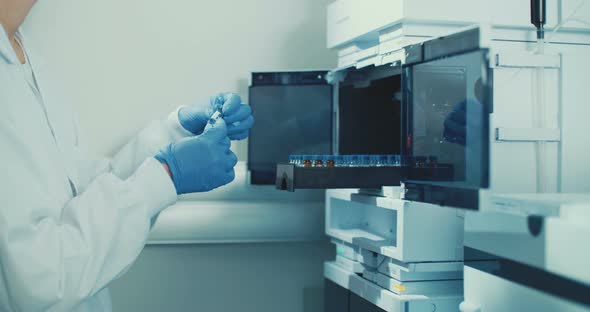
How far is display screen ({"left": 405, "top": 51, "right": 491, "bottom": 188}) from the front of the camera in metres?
0.89

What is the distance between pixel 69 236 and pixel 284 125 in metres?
0.79

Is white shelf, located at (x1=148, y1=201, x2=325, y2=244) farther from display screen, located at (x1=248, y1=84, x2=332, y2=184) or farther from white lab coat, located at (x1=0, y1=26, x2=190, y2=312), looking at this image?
white lab coat, located at (x1=0, y1=26, x2=190, y2=312)

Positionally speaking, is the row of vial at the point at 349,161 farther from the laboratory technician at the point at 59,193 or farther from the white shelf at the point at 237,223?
the white shelf at the point at 237,223

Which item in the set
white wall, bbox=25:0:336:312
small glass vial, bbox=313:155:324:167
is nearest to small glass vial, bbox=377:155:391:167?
small glass vial, bbox=313:155:324:167

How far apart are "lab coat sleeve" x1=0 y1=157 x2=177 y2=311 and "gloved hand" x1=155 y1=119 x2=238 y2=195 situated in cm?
6

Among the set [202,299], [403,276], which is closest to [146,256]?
[202,299]

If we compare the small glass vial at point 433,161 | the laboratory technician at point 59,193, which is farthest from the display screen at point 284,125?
the small glass vial at point 433,161

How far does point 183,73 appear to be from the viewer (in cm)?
181

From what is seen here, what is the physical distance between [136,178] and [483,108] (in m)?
0.63

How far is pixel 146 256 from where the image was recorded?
1.78m

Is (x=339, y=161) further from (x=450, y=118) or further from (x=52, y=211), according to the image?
(x=52, y=211)

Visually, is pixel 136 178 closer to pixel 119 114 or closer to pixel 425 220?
pixel 425 220

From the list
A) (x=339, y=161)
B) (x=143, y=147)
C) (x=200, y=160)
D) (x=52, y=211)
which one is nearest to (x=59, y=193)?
(x=52, y=211)

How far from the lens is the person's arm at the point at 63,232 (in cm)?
100
